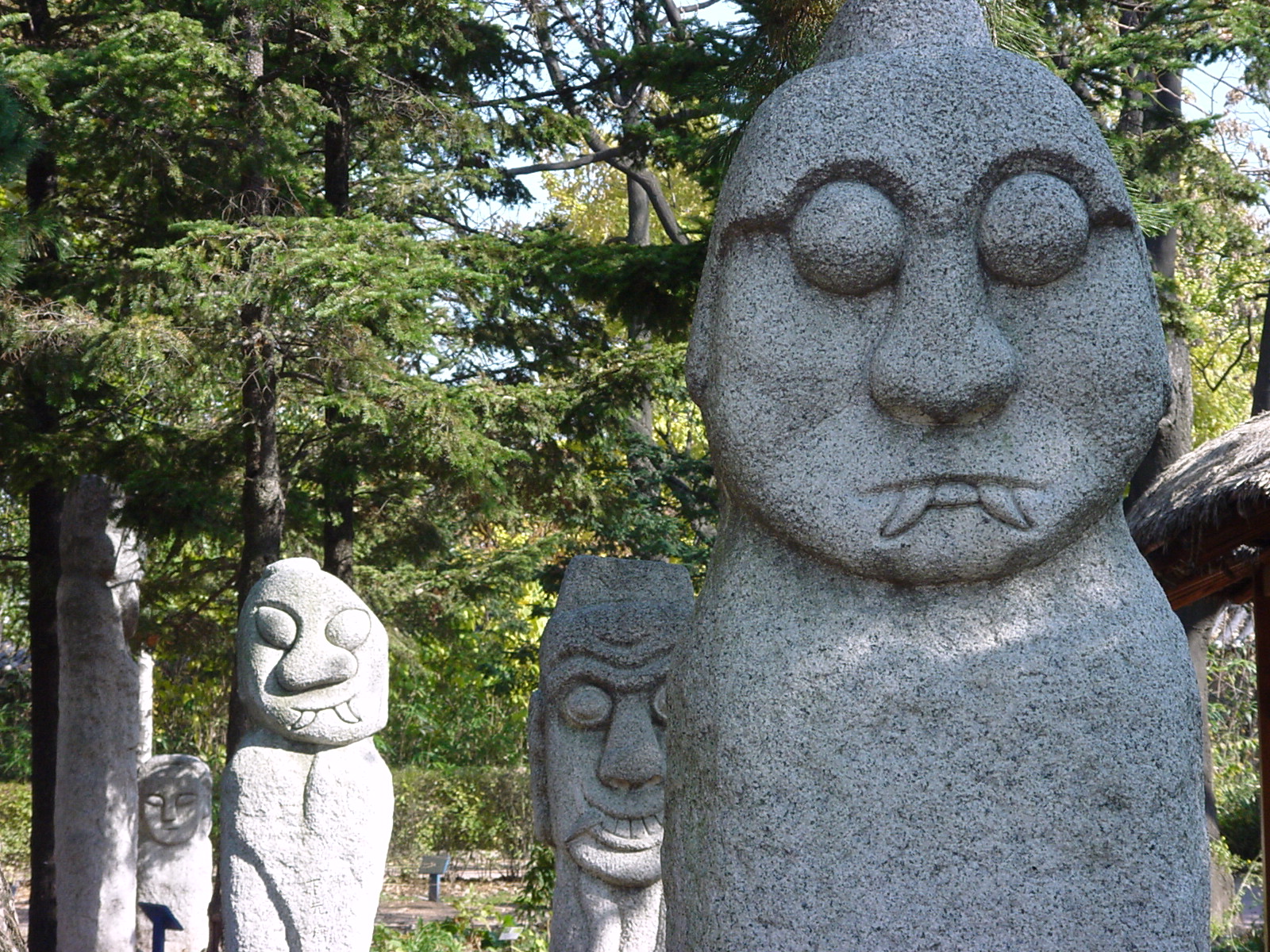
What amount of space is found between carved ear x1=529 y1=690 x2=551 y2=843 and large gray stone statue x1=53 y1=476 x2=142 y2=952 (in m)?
6.07

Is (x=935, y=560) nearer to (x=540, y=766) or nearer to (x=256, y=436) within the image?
(x=540, y=766)

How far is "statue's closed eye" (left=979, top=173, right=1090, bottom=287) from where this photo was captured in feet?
8.65

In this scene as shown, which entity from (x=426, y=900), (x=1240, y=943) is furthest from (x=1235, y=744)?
(x=426, y=900)

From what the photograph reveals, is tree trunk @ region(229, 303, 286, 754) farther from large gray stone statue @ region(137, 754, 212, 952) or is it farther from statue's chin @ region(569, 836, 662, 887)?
statue's chin @ region(569, 836, 662, 887)

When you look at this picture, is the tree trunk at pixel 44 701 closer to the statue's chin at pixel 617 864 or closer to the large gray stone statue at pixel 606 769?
the large gray stone statue at pixel 606 769

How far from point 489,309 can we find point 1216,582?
5.21 meters

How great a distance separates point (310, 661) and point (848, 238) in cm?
469

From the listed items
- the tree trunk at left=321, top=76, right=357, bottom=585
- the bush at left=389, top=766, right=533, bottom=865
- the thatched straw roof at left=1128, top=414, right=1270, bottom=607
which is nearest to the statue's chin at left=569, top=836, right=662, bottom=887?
the thatched straw roof at left=1128, top=414, right=1270, bottom=607

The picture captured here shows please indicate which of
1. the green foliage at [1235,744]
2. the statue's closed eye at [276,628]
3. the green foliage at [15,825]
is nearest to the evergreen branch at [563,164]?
the statue's closed eye at [276,628]

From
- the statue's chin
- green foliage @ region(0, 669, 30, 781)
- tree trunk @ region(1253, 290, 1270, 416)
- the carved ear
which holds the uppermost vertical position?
tree trunk @ region(1253, 290, 1270, 416)

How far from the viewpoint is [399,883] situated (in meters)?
17.3

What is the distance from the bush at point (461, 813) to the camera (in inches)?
692

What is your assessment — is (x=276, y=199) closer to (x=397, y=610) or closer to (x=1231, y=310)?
(x=397, y=610)

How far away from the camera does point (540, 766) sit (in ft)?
20.4
